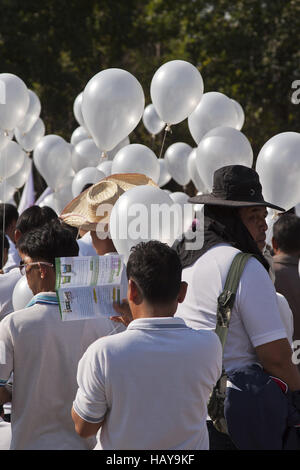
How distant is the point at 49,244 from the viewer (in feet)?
8.97

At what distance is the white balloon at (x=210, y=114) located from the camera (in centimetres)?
671

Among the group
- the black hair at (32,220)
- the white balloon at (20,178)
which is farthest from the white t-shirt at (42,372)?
the white balloon at (20,178)

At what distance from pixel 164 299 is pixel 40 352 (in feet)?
1.84

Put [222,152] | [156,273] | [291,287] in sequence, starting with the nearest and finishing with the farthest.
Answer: [156,273] < [291,287] < [222,152]

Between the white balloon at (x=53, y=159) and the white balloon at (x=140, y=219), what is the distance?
4817 millimetres

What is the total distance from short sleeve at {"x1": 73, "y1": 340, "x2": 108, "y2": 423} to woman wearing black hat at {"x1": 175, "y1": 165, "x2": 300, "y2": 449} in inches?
24.8

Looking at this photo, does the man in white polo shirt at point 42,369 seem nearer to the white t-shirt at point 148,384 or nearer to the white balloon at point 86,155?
the white t-shirt at point 148,384

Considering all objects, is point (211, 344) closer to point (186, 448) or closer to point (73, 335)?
point (186, 448)

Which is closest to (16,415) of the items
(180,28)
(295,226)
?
(295,226)

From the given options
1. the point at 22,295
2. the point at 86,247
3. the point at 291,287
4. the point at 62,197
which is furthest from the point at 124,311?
the point at 62,197

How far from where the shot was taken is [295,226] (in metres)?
4.35

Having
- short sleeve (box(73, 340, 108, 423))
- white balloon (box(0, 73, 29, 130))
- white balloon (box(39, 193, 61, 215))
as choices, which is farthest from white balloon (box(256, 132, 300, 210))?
white balloon (box(39, 193, 61, 215))

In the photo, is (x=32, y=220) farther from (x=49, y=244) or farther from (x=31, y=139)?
(x=31, y=139)

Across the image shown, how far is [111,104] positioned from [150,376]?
3.56 meters
